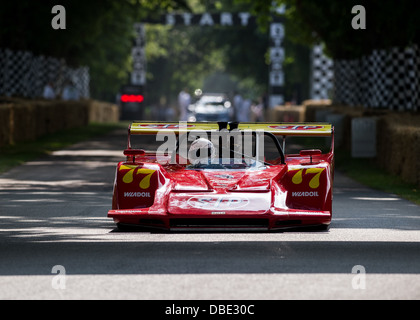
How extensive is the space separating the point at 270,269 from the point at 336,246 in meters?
1.72

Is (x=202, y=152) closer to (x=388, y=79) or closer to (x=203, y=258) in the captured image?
(x=203, y=258)

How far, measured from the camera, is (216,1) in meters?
70.4

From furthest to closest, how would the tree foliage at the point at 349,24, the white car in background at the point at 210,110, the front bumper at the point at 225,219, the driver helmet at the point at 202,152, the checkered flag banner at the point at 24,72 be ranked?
the white car in background at the point at 210,110 → the checkered flag banner at the point at 24,72 → the tree foliage at the point at 349,24 → the driver helmet at the point at 202,152 → the front bumper at the point at 225,219

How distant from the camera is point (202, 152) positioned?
515 inches

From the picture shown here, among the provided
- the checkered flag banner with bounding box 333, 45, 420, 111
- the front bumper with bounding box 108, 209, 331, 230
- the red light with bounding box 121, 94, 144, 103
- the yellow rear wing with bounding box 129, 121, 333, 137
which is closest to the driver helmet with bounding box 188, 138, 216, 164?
the yellow rear wing with bounding box 129, 121, 333, 137

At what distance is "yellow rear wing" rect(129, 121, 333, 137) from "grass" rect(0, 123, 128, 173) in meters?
8.86

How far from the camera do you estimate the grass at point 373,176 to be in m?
17.6

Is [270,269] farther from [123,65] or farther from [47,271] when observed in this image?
[123,65]

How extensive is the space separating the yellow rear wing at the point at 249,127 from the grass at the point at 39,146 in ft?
29.1

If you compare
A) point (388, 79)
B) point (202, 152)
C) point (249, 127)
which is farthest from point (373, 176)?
point (388, 79)

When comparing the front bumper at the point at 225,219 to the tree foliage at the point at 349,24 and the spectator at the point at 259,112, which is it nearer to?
the tree foliage at the point at 349,24

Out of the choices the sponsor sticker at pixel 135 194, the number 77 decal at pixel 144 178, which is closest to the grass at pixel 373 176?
the number 77 decal at pixel 144 178

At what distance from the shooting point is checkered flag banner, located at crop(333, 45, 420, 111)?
2797cm

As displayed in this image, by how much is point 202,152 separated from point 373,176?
842 cm
